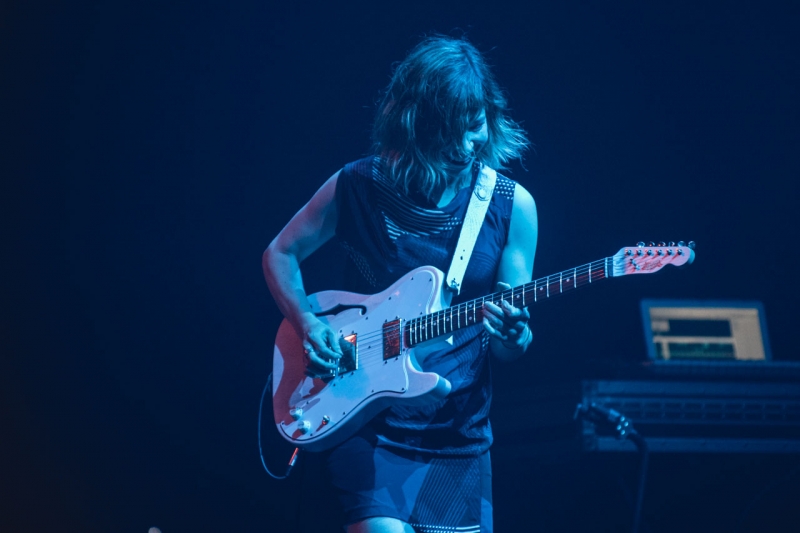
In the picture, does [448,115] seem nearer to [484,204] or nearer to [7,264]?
[484,204]

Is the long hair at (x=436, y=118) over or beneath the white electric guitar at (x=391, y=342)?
over

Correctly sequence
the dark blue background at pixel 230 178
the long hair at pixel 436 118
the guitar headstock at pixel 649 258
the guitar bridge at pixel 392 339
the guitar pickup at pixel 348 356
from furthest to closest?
A: the dark blue background at pixel 230 178
the long hair at pixel 436 118
the guitar pickup at pixel 348 356
the guitar bridge at pixel 392 339
the guitar headstock at pixel 649 258

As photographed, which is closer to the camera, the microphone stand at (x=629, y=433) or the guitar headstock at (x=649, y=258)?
the guitar headstock at (x=649, y=258)

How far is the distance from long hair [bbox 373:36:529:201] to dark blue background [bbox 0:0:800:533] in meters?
1.25

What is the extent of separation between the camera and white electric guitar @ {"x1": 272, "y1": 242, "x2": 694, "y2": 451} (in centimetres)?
238

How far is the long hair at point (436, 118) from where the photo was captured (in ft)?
9.25

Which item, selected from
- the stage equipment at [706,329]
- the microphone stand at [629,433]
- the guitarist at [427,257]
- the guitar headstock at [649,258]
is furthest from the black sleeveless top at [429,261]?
the stage equipment at [706,329]

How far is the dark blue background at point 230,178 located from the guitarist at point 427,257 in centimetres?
137

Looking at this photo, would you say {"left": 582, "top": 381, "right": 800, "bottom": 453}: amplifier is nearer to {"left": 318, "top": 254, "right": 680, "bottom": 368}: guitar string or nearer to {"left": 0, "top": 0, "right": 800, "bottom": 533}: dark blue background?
{"left": 0, "top": 0, "right": 800, "bottom": 533}: dark blue background

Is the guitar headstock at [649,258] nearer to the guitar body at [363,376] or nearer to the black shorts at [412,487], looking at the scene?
the guitar body at [363,376]

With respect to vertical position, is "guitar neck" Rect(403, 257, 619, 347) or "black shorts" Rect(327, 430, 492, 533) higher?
"guitar neck" Rect(403, 257, 619, 347)

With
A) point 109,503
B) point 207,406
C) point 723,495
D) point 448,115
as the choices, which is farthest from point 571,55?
point 109,503

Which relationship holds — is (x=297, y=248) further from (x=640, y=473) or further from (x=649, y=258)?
(x=640, y=473)

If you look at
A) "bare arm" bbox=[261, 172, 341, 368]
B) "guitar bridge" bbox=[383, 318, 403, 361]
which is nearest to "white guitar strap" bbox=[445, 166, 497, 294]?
"guitar bridge" bbox=[383, 318, 403, 361]
